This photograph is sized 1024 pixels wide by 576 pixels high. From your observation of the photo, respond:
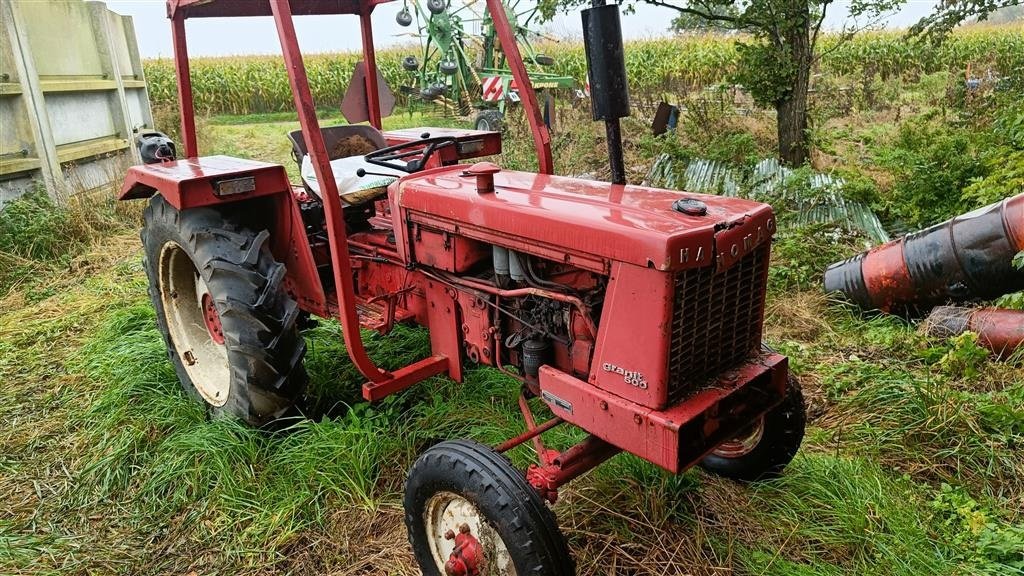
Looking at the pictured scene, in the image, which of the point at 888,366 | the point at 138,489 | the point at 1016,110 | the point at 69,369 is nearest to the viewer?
the point at 138,489

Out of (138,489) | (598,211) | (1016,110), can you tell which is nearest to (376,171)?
(598,211)

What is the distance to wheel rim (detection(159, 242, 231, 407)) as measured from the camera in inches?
137

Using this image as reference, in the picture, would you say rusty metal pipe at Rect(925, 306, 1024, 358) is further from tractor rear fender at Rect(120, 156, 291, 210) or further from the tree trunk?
tractor rear fender at Rect(120, 156, 291, 210)

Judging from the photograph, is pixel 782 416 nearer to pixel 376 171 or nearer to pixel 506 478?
pixel 506 478

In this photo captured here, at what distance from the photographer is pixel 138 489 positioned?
2957mm

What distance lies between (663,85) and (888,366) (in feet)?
30.0

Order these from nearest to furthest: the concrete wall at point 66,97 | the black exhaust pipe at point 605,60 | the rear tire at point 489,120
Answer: the black exhaust pipe at point 605,60 → the concrete wall at point 66,97 → the rear tire at point 489,120

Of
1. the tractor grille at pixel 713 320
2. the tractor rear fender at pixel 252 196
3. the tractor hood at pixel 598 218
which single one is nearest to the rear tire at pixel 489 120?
the tractor rear fender at pixel 252 196

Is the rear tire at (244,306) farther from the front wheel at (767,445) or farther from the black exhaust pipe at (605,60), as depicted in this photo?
the front wheel at (767,445)

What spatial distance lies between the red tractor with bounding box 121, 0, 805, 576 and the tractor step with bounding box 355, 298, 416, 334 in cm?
1

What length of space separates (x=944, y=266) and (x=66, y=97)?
22.7 feet

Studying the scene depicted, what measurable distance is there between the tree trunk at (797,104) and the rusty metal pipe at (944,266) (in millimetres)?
2623

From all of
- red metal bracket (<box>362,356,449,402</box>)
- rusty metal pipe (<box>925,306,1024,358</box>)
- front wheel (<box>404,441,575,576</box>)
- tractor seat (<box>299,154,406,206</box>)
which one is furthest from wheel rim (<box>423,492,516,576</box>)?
rusty metal pipe (<box>925,306,1024,358</box>)

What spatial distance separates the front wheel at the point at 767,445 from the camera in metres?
2.51
